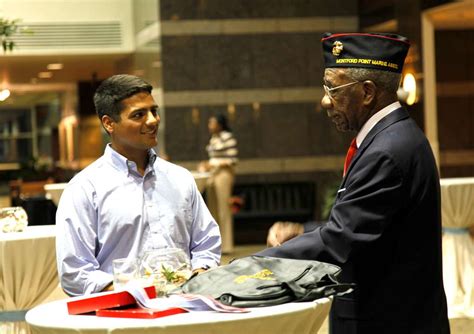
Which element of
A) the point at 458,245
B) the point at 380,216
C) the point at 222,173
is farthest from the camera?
the point at 222,173

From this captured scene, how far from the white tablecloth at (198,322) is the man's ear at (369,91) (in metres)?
0.78

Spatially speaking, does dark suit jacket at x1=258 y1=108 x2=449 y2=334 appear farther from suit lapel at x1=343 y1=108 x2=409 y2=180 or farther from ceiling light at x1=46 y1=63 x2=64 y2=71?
ceiling light at x1=46 y1=63 x2=64 y2=71

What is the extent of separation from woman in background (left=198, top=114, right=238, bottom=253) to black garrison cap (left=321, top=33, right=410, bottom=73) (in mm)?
11296

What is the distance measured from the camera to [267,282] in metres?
2.86

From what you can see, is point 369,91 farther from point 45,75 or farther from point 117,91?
point 45,75

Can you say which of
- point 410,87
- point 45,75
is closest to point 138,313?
point 410,87

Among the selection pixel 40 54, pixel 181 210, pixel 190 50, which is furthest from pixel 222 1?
pixel 181 210

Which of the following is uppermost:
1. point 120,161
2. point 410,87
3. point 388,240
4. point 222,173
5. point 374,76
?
point 410,87

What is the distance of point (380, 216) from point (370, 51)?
57cm

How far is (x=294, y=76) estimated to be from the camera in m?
17.3

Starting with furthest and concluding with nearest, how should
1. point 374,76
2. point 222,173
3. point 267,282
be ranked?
point 222,173
point 374,76
point 267,282

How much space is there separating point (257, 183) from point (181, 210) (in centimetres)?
1283

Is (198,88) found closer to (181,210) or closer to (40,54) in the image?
(40,54)

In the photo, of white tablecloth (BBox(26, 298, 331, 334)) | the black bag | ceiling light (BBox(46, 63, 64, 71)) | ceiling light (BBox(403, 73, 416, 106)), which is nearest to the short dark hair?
the black bag
